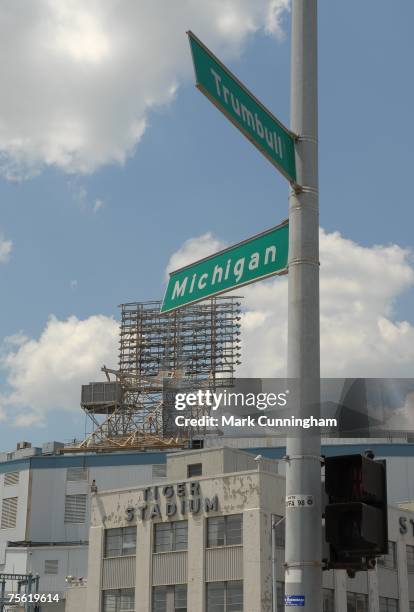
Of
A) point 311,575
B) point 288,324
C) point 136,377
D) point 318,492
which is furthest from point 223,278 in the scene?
point 136,377

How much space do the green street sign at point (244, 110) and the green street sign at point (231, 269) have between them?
645 mm

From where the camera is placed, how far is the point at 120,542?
52.7 meters

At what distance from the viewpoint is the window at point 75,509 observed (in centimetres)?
8494

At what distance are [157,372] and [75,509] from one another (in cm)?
2431

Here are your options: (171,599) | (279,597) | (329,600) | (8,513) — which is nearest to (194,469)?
(171,599)

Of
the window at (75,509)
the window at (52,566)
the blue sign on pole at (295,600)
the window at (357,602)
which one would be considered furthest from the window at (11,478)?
the blue sign on pole at (295,600)

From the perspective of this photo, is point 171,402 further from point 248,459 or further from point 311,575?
point 311,575

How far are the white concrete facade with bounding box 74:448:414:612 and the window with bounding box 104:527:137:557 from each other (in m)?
0.17

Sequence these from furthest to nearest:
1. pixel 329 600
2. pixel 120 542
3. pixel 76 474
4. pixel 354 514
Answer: pixel 76 474 → pixel 120 542 → pixel 329 600 → pixel 354 514

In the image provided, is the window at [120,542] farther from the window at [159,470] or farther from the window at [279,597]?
the window at [159,470]

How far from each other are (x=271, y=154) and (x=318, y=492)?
8.73 feet

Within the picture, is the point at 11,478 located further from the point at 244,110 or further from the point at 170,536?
the point at 244,110

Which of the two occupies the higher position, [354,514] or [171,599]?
[354,514]

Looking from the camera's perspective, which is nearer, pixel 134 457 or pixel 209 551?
pixel 209 551
